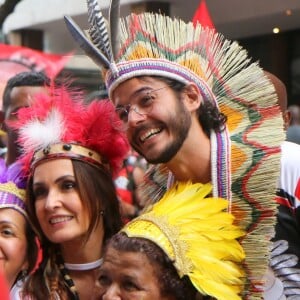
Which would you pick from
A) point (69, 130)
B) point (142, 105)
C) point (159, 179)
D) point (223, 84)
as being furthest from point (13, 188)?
point (223, 84)

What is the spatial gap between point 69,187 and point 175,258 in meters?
0.75

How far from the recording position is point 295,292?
2537mm

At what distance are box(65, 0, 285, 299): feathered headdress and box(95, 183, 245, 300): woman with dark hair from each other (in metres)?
0.14

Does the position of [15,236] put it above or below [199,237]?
below

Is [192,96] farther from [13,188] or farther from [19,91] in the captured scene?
[19,91]

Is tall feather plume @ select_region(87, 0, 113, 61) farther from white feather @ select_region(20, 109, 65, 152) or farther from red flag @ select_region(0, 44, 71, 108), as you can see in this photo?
red flag @ select_region(0, 44, 71, 108)

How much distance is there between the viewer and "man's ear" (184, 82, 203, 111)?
2.52 meters

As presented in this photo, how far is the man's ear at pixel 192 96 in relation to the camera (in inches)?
99.1

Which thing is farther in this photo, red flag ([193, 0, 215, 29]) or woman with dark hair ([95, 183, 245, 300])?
red flag ([193, 0, 215, 29])

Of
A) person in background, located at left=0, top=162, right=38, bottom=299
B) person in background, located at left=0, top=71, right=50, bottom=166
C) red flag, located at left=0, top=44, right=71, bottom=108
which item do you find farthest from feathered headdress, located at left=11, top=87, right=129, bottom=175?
red flag, located at left=0, top=44, right=71, bottom=108

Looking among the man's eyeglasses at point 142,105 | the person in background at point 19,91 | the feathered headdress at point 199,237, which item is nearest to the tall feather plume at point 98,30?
the man's eyeglasses at point 142,105

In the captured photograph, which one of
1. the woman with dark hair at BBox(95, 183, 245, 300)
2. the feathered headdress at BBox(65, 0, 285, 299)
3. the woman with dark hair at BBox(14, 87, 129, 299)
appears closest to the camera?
the woman with dark hair at BBox(95, 183, 245, 300)

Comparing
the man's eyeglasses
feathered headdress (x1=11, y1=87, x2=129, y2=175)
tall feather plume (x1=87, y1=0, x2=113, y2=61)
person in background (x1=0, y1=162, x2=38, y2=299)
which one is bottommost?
person in background (x1=0, y1=162, x2=38, y2=299)

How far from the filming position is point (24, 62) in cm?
472
